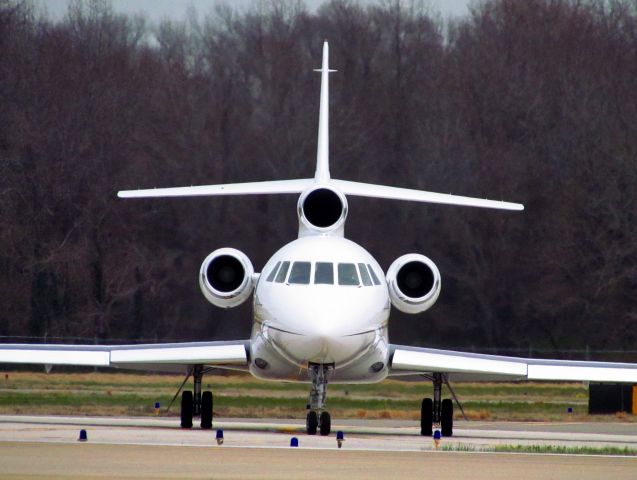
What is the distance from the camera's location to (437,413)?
68.3 feet

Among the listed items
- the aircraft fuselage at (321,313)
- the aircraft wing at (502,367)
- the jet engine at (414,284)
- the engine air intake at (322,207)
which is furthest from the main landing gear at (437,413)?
the engine air intake at (322,207)

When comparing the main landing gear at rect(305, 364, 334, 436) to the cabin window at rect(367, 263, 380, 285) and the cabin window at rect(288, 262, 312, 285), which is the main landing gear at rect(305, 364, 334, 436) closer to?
the cabin window at rect(288, 262, 312, 285)

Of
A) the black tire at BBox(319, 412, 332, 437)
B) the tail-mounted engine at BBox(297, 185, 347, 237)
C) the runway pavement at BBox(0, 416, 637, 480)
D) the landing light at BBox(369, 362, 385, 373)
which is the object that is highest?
the tail-mounted engine at BBox(297, 185, 347, 237)

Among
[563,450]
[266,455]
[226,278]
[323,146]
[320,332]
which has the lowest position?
[266,455]

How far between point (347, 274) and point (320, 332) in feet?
3.89

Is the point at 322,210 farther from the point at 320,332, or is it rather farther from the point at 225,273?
the point at 320,332

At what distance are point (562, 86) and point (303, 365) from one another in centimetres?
2908

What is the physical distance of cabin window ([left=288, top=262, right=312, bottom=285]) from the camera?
18.9m

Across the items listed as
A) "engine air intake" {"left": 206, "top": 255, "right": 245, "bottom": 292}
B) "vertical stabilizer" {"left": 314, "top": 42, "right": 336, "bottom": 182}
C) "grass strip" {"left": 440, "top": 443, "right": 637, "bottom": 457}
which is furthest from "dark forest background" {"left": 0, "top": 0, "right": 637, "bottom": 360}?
"grass strip" {"left": 440, "top": 443, "right": 637, "bottom": 457}

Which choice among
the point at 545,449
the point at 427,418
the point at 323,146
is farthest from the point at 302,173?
the point at 545,449

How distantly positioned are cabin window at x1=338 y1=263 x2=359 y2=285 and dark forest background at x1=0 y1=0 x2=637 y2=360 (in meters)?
18.1

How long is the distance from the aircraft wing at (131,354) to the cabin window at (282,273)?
4.35ft

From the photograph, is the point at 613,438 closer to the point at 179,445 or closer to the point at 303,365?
the point at 303,365

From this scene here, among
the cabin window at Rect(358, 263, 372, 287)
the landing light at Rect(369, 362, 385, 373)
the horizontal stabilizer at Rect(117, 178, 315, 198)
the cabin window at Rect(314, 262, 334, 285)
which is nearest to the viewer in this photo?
the cabin window at Rect(314, 262, 334, 285)
